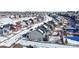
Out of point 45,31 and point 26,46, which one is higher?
point 45,31

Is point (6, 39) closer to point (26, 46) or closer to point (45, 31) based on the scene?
point (26, 46)

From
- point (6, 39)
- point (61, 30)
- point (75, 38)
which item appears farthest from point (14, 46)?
point (75, 38)
